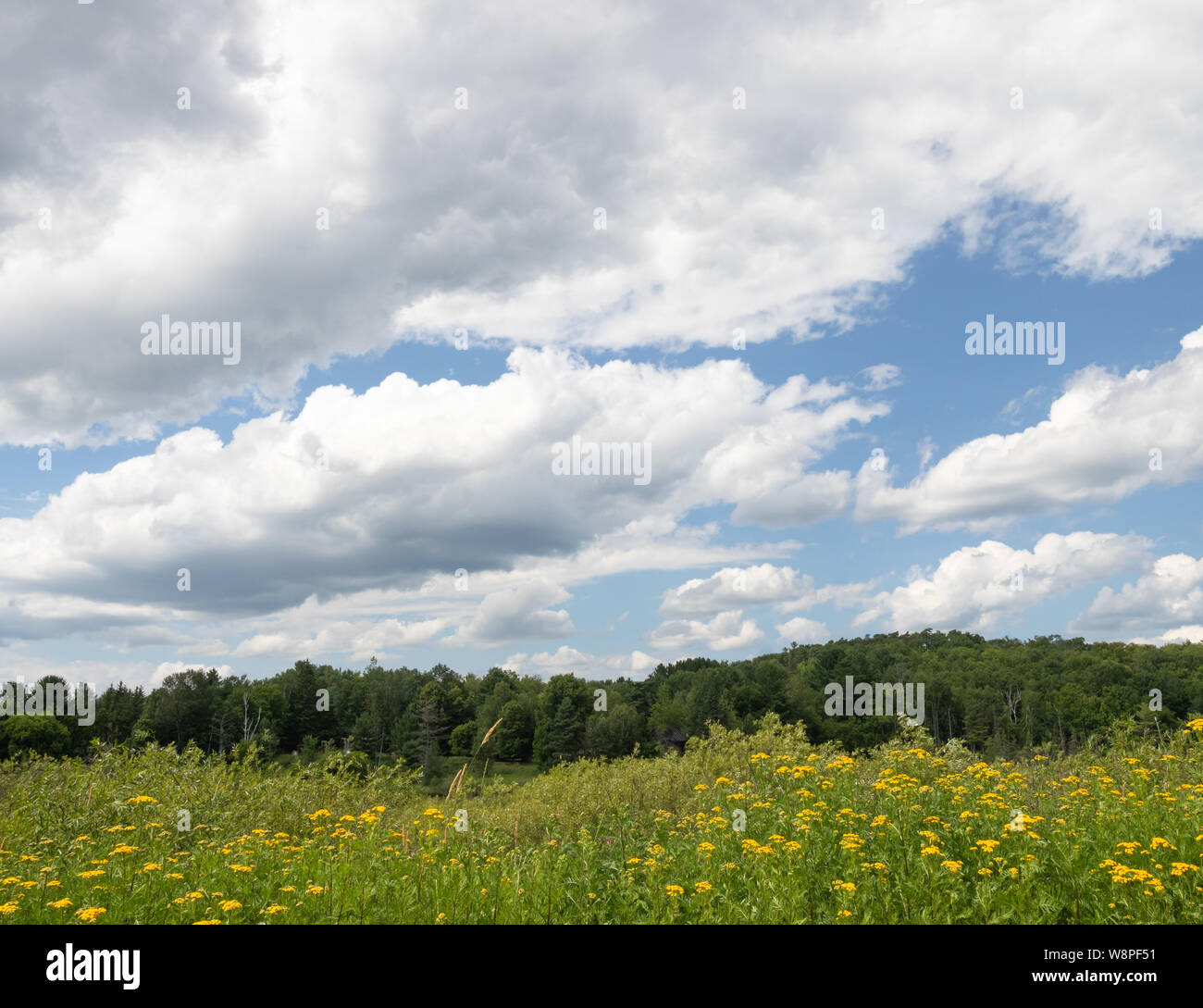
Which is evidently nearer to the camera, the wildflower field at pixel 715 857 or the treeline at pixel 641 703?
the wildflower field at pixel 715 857

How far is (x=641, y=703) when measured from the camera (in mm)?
98500

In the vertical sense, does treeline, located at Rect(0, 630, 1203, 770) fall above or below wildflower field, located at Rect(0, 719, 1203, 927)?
below

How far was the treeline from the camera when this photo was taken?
7688cm

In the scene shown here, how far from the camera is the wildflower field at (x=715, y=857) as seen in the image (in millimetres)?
5699

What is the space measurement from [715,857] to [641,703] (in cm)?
9466

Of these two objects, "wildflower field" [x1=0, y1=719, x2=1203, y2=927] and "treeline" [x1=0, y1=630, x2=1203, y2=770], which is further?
"treeline" [x1=0, y1=630, x2=1203, y2=770]

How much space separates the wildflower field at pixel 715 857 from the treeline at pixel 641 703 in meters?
60.7

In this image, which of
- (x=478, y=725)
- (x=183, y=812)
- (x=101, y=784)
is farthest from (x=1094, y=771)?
(x=478, y=725)

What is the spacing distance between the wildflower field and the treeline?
199 ft

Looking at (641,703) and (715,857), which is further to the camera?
(641,703)

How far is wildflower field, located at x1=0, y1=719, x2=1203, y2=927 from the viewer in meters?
5.70

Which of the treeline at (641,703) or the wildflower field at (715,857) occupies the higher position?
the wildflower field at (715,857)
